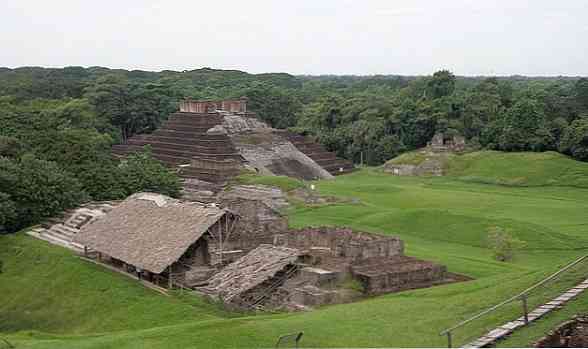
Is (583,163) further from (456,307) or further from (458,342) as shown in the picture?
(458,342)

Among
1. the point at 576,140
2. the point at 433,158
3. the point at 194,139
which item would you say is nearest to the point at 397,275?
the point at 576,140

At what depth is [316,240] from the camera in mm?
22453

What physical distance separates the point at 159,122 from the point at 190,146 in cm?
2150

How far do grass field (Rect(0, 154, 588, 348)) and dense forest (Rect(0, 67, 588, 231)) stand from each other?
13.0ft

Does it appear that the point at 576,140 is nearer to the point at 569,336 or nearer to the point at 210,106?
the point at 210,106

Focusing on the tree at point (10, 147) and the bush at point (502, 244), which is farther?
the tree at point (10, 147)

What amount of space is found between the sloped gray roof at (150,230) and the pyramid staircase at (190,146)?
18.2 meters

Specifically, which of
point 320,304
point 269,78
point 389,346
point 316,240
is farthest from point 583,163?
point 269,78

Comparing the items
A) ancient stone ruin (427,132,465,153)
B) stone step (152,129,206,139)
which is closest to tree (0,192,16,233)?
stone step (152,129,206,139)

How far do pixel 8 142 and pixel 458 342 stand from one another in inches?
1189

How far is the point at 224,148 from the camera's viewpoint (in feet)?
169

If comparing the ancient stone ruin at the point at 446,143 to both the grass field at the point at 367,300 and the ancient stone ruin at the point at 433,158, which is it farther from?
the grass field at the point at 367,300

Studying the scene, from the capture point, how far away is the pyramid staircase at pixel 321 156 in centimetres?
5634

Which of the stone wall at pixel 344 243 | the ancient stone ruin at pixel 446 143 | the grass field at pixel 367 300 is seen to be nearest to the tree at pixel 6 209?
the grass field at pixel 367 300
